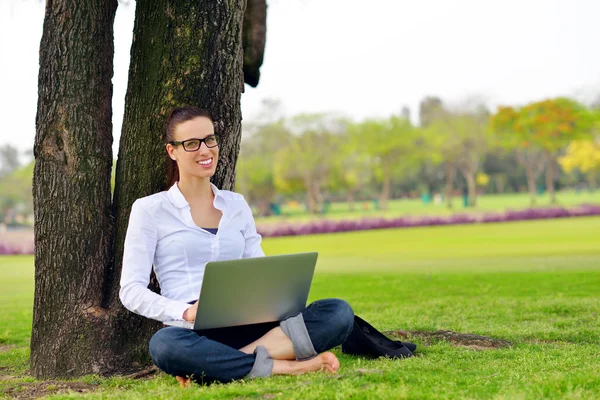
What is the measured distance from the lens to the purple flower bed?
2809cm

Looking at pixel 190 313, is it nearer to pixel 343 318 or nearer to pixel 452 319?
pixel 343 318

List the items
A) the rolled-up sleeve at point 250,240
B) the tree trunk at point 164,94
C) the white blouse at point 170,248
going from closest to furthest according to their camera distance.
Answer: the white blouse at point 170,248, the rolled-up sleeve at point 250,240, the tree trunk at point 164,94

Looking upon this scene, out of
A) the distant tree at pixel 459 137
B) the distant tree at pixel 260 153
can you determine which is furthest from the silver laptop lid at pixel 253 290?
the distant tree at pixel 260 153

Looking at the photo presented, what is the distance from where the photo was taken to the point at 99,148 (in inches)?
202

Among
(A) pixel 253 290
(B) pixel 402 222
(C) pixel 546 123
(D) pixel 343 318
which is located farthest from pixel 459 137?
(A) pixel 253 290

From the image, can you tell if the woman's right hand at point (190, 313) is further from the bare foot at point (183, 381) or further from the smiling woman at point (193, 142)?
the smiling woman at point (193, 142)

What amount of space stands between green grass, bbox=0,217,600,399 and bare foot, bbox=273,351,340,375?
11cm

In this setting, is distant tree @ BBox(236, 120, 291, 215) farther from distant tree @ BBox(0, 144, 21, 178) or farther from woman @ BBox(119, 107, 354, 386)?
woman @ BBox(119, 107, 354, 386)

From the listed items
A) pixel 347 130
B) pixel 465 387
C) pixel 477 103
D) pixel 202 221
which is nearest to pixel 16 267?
pixel 202 221

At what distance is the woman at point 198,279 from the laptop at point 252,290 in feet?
0.25

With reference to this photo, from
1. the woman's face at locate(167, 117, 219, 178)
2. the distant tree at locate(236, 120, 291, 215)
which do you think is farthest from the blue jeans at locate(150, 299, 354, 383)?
the distant tree at locate(236, 120, 291, 215)

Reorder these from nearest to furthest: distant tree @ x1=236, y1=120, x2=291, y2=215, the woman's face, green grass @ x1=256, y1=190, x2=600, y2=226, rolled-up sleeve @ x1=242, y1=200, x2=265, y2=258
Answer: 1. the woman's face
2. rolled-up sleeve @ x1=242, y1=200, x2=265, y2=258
3. green grass @ x1=256, y1=190, x2=600, y2=226
4. distant tree @ x1=236, y1=120, x2=291, y2=215

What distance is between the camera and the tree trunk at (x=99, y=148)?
494 centimetres

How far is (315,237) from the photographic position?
26578mm
